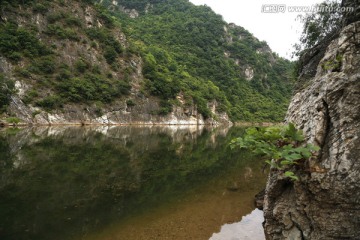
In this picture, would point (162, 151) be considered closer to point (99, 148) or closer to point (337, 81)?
point (99, 148)

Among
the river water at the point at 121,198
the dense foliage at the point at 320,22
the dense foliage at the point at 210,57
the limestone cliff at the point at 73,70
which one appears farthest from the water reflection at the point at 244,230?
the dense foliage at the point at 210,57

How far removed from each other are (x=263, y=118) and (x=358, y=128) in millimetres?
132167

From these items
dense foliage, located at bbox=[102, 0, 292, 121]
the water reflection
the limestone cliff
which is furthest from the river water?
dense foliage, located at bbox=[102, 0, 292, 121]

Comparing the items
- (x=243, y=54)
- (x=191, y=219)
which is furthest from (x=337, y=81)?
(x=243, y=54)

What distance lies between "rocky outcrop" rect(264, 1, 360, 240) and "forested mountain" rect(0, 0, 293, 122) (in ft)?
33.5

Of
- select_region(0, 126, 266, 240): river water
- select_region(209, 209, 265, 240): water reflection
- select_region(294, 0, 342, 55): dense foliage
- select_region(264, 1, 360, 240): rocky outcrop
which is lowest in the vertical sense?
select_region(209, 209, 265, 240): water reflection

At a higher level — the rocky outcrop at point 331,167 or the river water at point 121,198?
the rocky outcrop at point 331,167

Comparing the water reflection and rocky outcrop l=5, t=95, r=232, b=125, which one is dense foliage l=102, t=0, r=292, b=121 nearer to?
rocky outcrop l=5, t=95, r=232, b=125

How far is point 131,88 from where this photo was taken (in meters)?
80.8

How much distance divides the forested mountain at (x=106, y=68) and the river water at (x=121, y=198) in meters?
7.88

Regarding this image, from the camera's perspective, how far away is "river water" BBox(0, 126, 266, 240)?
8812 mm

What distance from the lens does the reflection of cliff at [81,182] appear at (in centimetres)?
910

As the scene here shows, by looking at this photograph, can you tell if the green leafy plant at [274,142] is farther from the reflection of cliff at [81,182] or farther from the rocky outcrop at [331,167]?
the reflection of cliff at [81,182]

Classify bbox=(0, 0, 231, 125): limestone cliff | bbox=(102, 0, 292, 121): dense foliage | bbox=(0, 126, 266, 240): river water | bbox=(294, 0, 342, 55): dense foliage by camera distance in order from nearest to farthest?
bbox=(0, 126, 266, 240): river water → bbox=(294, 0, 342, 55): dense foliage → bbox=(0, 0, 231, 125): limestone cliff → bbox=(102, 0, 292, 121): dense foliage
